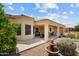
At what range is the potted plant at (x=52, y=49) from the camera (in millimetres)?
4535

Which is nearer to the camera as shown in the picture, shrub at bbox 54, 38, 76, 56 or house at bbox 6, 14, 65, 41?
shrub at bbox 54, 38, 76, 56

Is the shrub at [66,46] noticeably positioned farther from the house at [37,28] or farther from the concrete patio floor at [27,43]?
the concrete patio floor at [27,43]

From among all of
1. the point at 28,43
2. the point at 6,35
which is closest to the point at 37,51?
the point at 28,43

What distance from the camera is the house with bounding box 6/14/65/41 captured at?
4.71 meters

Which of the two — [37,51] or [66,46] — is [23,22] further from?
[66,46]

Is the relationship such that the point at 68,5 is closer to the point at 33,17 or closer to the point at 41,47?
the point at 33,17

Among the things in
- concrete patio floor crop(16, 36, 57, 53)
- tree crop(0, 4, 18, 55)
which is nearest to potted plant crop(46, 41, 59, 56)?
concrete patio floor crop(16, 36, 57, 53)

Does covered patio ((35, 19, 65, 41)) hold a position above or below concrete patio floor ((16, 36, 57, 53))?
above

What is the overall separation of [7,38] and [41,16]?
1.07 metres

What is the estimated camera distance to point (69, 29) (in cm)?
470

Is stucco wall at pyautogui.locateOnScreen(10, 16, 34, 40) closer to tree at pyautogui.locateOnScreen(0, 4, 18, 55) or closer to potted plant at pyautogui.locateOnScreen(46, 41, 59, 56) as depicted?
tree at pyautogui.locateOnScreen(0, 4, 18, 55)

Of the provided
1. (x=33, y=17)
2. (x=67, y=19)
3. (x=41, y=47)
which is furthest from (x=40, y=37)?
(x=67, y=19)

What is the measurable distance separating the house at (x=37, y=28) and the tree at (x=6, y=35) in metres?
0.14

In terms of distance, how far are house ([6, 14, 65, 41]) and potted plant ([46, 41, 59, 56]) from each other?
265 mm
